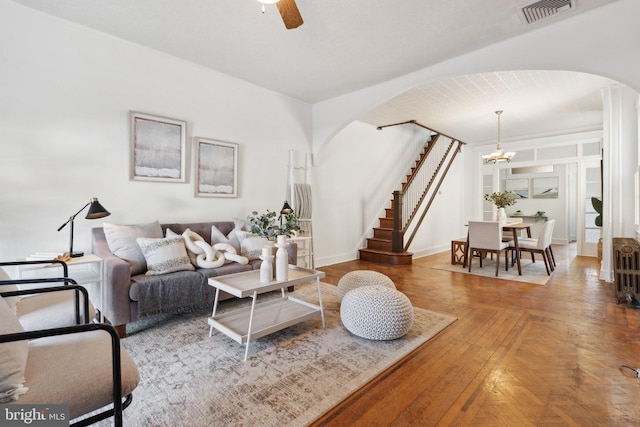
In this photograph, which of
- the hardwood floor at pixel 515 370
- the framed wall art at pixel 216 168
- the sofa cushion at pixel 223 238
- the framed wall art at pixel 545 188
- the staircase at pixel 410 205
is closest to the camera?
the hardwood floor at pixel 515 370

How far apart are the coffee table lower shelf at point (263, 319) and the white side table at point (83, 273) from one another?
41.4 inches

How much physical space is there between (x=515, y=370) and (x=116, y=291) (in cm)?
303

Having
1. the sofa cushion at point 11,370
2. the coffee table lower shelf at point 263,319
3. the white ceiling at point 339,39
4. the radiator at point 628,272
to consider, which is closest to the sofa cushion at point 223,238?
the coffee table lower shelf at point 263,319

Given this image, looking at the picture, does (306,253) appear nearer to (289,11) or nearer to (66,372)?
(289,11)

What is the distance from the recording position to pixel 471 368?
2.01 metres

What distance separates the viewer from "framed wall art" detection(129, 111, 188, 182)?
3.21 meters

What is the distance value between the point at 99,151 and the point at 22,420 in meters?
2.76

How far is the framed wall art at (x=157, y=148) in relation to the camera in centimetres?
321

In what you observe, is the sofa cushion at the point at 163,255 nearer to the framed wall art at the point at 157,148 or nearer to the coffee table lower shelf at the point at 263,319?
the coffee table lower shelf at the point at 263,319

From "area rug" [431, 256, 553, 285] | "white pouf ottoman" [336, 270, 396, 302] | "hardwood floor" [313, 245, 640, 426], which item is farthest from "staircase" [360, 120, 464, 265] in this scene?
"white pouf ottoman" [336, 270, 396, 302]

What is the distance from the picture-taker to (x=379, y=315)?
236 centimetres

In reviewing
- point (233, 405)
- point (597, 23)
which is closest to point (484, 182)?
point (597, 23)

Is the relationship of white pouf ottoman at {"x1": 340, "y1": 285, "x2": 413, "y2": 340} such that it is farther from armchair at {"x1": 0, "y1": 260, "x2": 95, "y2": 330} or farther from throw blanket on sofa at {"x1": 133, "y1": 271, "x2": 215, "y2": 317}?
armchair at {"x1": 0, "y1": 260, "x2": 95, "y2": 330}

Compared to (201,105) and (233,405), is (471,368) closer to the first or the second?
(233,405)
